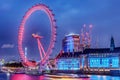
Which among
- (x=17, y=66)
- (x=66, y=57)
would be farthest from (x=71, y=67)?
(x=17, y=66)

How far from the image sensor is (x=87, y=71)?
309ft

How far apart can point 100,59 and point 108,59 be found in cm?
280

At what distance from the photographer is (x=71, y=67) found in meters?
103

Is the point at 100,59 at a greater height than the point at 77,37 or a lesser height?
lesser

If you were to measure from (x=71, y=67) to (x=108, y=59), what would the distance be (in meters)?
14.6

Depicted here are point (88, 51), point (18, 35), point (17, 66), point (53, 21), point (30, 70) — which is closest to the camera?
point (53, 21)

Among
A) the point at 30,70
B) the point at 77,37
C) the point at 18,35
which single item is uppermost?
the point at 77,37

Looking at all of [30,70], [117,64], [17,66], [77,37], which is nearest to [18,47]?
[30,70]

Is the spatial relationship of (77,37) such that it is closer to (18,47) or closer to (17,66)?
(17,66)

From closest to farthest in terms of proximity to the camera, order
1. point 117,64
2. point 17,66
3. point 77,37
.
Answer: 1. point 117,64
2. point 17,66
3. point 77,37

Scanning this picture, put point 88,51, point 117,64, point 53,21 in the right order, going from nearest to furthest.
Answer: point 53,21, point 117,64, point 88,51

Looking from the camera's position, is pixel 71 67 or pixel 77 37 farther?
pixel 77 37

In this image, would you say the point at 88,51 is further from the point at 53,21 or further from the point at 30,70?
the point at 53,21

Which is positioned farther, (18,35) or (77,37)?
(77,37)
